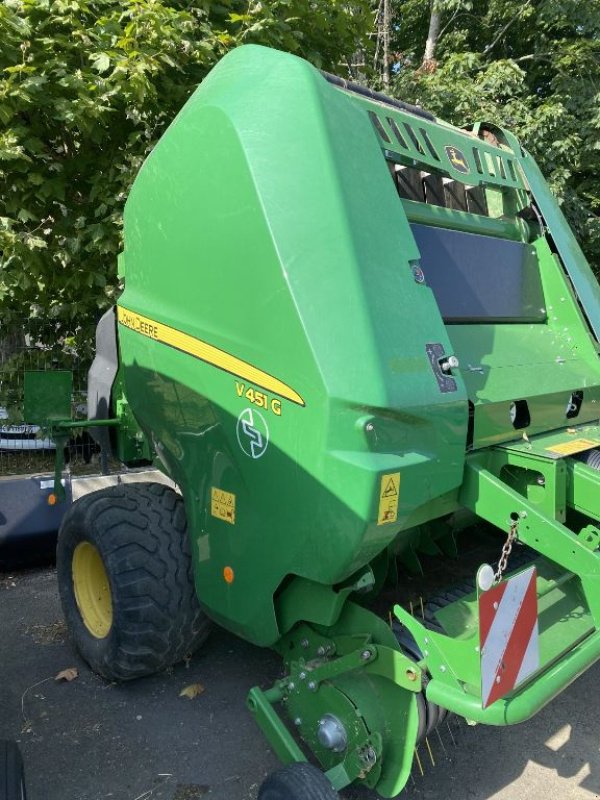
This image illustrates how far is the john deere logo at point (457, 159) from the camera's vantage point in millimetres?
2863

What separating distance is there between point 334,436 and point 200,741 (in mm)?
1611

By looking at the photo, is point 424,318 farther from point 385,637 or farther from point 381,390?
point 385,637

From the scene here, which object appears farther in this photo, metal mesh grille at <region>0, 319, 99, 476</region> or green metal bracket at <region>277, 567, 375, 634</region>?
metal mesh grille at <region>0, 319, 99, 476</region>

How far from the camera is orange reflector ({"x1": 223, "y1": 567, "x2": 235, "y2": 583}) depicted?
2457mm

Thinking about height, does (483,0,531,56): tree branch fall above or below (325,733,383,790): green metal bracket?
above

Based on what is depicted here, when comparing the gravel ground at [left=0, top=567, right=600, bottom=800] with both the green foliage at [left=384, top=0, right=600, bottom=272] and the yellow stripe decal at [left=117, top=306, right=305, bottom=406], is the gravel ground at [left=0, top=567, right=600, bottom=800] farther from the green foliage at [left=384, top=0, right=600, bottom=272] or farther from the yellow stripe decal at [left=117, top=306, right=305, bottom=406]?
the green foliage at [left=384, top=0, right=600, bottom=272]

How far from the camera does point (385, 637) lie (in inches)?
84.0

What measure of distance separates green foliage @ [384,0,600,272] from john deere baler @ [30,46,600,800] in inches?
223

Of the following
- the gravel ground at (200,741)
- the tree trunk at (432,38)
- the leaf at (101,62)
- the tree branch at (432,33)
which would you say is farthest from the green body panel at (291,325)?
the tree branch at (432,33)

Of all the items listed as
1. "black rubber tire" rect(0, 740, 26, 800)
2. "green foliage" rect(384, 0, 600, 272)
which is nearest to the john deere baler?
"black rubber tire" rect(0, 740, 26, 800)

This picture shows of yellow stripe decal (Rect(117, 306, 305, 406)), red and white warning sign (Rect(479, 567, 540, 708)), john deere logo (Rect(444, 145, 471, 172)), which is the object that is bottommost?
red and white warning sign (Rect(479, 567, 540, 708))

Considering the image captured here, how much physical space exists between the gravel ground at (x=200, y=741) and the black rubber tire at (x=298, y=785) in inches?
17.3

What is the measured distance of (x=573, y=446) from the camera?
8.04 feet

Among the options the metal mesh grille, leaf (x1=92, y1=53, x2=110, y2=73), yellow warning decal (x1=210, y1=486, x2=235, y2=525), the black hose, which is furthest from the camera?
the metal mesh grille
